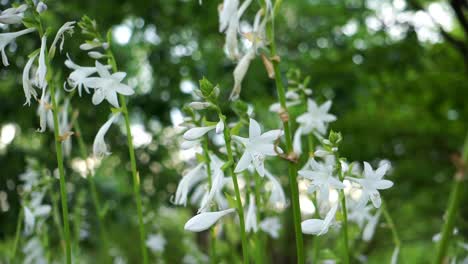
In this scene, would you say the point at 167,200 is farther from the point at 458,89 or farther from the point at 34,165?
the point at 458,89

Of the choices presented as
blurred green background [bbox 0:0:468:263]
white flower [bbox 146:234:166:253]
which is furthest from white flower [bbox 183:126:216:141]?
blurred green background [bbox 0:0:468:263]

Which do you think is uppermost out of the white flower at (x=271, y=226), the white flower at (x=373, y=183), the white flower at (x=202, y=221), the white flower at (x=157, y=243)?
the white flower at (x=373, y=183)

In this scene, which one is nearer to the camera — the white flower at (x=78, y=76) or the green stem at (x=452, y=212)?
the green stem at (x=452, y=212)

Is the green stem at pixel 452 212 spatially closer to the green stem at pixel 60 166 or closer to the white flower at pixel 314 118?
the green stem at pixel 60 166

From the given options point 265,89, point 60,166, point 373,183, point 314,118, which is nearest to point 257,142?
point 373,183

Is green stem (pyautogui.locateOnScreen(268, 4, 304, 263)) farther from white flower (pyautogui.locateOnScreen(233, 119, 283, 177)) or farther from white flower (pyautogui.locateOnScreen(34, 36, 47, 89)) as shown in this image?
white flower (pyautogui.locateOnScreen(34, 36, 47, 89))

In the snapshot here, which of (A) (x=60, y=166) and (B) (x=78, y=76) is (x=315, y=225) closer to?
(A) (x=60, y=166)

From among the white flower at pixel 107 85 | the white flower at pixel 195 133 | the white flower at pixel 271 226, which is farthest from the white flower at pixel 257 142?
the white flower at pixel 271 226
